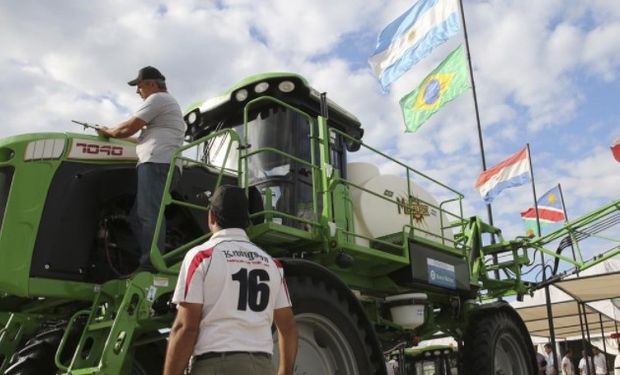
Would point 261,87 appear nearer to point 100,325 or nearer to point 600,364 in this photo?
point 100,325

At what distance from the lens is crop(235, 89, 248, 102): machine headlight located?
20.1 feet

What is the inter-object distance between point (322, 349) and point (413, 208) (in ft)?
7.87

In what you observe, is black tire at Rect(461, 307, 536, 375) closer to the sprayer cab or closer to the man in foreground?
the sprayer cab

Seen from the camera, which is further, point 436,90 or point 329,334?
point 436,90

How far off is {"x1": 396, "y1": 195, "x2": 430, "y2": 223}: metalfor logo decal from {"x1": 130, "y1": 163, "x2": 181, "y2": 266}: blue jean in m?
2.80

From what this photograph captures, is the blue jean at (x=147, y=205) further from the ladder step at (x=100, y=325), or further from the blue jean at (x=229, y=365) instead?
the blue jean at (x=229, y=365)

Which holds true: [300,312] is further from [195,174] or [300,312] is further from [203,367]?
[203,367]

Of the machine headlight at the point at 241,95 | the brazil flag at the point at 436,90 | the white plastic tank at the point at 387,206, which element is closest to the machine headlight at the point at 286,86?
the machine headlight at the point at 241,95

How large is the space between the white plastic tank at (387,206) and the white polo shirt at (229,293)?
325cm

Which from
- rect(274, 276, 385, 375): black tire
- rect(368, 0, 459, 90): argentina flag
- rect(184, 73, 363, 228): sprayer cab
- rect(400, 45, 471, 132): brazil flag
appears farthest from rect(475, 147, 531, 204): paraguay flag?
rect(274, 276, 385, 375): black tire

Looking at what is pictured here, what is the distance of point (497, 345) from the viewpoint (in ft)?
24.6

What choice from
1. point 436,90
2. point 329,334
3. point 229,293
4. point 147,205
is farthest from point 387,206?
point 436,90

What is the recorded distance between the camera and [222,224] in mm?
3004

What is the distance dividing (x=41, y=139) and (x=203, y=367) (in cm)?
255
